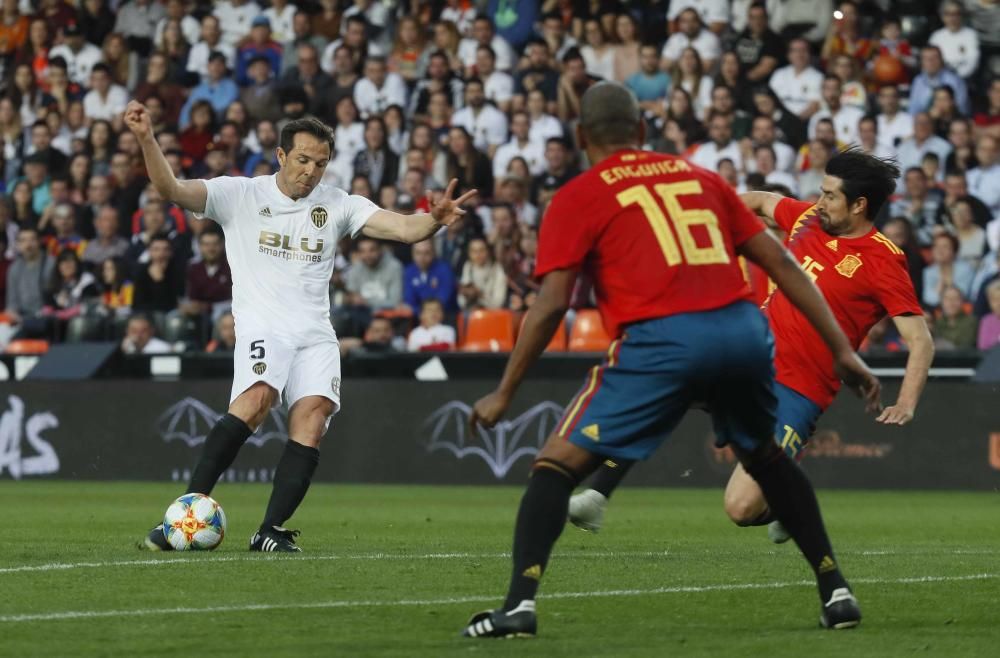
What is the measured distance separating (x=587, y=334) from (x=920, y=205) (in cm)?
400

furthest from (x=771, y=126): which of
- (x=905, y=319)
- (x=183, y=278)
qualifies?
(x=905, y=319)

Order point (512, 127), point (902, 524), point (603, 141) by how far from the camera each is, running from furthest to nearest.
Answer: point (512, 127) → point (902, 524) → point (603, 141)

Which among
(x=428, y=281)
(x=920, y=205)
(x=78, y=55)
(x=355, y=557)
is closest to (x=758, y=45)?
(x=920, y=205)

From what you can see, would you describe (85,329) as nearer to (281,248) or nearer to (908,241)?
(908,241)

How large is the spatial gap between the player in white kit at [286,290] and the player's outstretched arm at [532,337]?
11.3 ft

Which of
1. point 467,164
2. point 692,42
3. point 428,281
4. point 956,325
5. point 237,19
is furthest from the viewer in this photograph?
point 237,19

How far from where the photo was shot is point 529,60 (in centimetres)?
2277

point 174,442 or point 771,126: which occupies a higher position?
point 771,126

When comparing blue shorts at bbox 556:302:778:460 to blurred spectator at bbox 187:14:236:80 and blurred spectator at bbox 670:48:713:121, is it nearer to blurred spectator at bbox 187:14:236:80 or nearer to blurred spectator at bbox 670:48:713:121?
blurred spectator at bbox 670:48:713:121

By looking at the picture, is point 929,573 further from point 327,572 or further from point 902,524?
point 902,524

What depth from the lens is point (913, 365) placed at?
912cm

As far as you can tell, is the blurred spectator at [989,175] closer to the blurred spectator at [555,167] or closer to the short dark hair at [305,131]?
the blurred spectator at [555,167]

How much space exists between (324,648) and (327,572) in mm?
2476

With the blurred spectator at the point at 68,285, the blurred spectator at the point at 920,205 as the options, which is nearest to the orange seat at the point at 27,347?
the blurred spectator at the point at 68,285
